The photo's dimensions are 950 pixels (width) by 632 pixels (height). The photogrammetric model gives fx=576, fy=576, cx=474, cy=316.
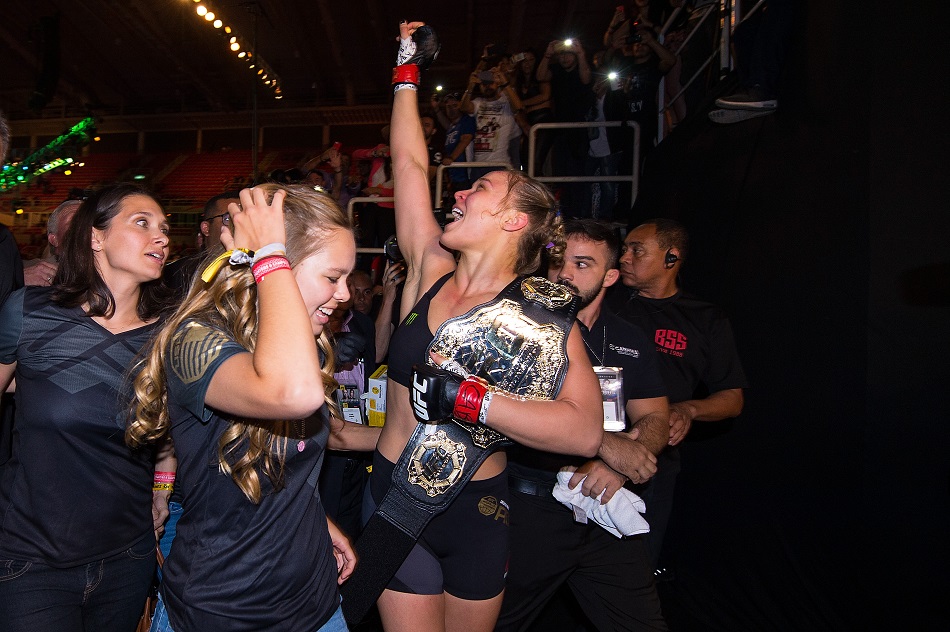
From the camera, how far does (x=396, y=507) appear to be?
6.53 feet

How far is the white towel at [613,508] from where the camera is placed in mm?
2344

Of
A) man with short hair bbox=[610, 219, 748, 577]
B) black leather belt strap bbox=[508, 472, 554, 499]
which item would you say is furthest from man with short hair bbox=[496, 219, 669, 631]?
man with short hair bbox=[610, 219, 748, 577]

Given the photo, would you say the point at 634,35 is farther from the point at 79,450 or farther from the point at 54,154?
the point at 54,154

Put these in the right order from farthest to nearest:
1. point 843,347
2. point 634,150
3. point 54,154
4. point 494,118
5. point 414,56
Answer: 1. point 54,154
2. point 494,118
3. point 634,150
4. point 843,347
5. point 414,56

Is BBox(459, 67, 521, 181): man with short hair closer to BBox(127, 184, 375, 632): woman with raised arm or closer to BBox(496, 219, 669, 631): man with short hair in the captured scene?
BBox(496, 219, 669, 631): man with short hair

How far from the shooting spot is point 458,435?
78.2 inches

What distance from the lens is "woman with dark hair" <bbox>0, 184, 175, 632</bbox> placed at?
1762mm

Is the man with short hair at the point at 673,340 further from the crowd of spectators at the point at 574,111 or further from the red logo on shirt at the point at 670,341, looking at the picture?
the crowd of spectators at the point at 574,111

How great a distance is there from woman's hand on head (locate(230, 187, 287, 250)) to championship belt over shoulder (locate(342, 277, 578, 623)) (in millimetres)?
765

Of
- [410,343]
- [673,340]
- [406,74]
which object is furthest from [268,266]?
[673,340]

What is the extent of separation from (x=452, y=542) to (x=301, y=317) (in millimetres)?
1134

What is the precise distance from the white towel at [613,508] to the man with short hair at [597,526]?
40 mm

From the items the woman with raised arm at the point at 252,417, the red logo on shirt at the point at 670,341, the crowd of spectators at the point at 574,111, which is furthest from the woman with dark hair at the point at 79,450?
the crowd of spectators at the point at 574,111

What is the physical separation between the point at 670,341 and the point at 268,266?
2780 mm
